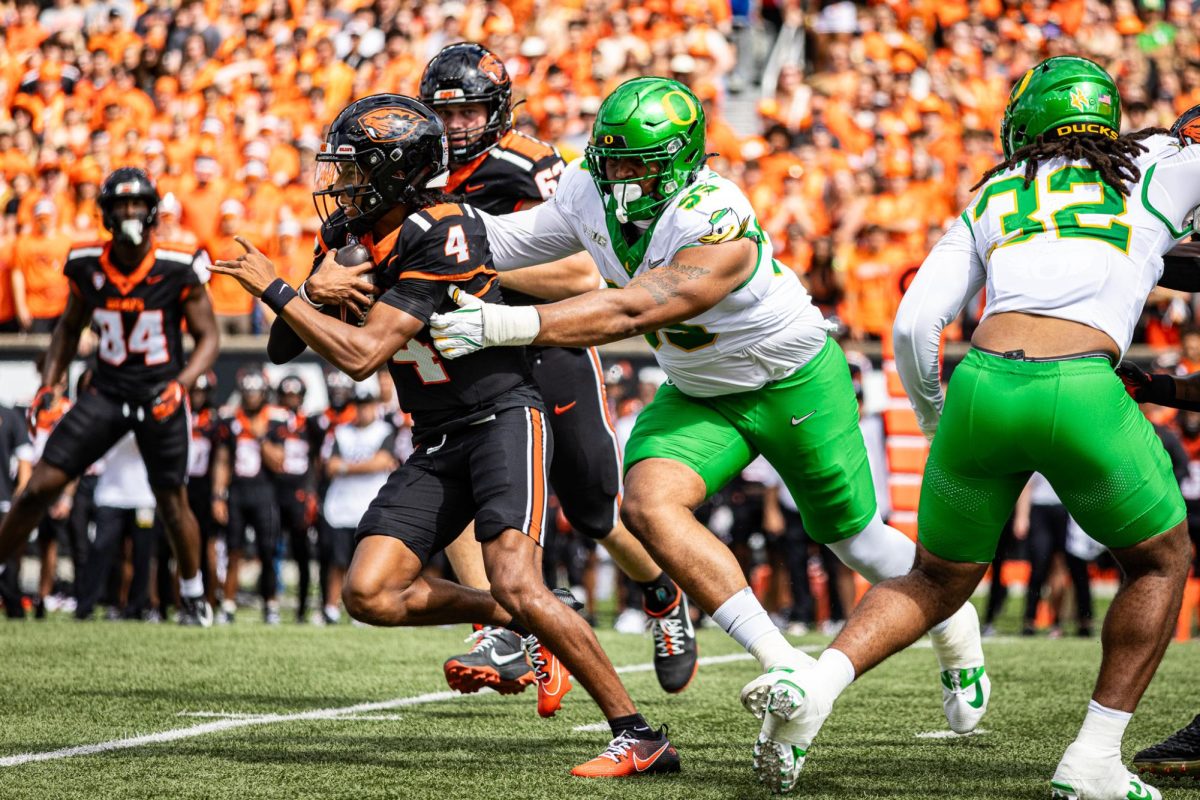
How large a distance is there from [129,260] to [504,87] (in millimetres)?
3615

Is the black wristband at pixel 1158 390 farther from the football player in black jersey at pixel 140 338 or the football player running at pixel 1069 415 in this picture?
the football player in black jersey at pixel 140 338

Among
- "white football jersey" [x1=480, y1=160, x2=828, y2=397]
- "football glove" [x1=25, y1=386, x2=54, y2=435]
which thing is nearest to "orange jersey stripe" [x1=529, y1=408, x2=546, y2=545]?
"white football jersey" [x1=480, y1=160, x2=828, y2=397]

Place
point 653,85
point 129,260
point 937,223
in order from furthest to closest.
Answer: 1. point 937,223
2. point 129,260
3. point 653,85

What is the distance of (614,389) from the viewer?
1172 cm

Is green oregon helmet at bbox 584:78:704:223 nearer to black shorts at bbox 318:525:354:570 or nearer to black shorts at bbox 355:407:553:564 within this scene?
black shorts at bbox 355:407:553:564

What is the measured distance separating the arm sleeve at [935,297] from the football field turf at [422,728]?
1.13 metres

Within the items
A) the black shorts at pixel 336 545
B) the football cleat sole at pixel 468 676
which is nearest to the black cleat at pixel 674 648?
the football cleat sole at pixel 468 676

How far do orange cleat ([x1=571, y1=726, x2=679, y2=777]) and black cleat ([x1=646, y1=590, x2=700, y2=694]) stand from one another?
1226mm

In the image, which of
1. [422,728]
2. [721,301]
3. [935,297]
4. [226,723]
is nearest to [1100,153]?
[935,297]

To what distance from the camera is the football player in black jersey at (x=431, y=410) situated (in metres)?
4.28

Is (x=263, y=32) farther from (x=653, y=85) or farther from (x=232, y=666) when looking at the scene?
(x=653, y=85)

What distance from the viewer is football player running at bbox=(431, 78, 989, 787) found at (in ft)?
14.0

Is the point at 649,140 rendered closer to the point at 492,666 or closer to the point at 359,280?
the point at 359,280

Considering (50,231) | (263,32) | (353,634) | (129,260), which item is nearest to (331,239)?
(129,260)
